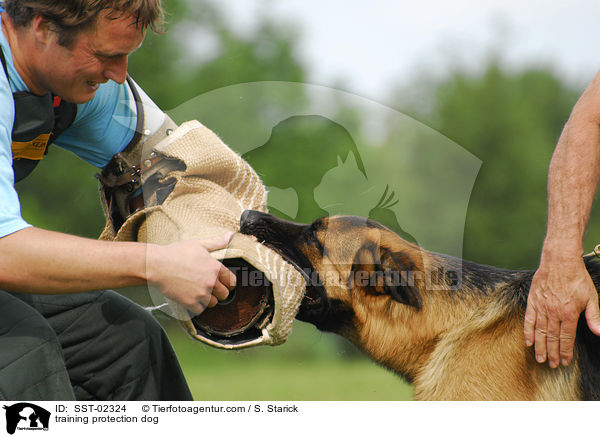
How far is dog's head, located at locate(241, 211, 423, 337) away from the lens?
334 cm

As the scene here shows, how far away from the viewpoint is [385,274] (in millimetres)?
3342

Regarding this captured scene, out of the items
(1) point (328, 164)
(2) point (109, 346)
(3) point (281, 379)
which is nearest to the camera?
(2) point (109, 346)

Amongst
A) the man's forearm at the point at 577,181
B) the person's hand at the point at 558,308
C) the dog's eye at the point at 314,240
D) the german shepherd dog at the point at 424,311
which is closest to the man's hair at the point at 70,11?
the german shepherd dog at the point at 424,311

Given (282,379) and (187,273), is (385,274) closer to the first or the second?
(187,273)

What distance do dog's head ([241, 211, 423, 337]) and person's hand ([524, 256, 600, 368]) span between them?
0.65 metres

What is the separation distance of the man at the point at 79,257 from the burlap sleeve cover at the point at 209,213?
22 centimetres

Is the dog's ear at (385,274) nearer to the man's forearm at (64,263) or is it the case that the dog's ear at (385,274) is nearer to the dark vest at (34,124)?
the man's forearm at (64,263)

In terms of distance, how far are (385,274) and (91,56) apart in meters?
2.00

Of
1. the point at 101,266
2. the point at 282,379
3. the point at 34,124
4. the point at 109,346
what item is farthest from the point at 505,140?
the point at 101,266

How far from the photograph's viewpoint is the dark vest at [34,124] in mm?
2635

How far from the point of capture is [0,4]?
Result: 2686 millimetres

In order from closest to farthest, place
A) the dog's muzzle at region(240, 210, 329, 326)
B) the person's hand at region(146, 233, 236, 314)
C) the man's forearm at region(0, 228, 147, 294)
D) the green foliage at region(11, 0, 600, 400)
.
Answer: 1. the man's forearm at region(0, 228, 147, 294)
2. the person's hand at region(146, 233, 236, 314)
3. the dog's muzzle at region(240, 210, 329, 326)
4. the green foliage at region(11, 0, 600, 400)

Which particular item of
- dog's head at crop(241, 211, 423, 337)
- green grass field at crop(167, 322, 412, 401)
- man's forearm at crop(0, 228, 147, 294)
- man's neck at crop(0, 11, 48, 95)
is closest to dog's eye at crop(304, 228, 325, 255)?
dog's head at crop(241, 211, 423, 337)

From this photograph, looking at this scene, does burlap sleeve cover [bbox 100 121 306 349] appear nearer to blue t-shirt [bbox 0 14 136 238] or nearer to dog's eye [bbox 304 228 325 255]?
blue t-shirt [bbox 0 14 136 238]
